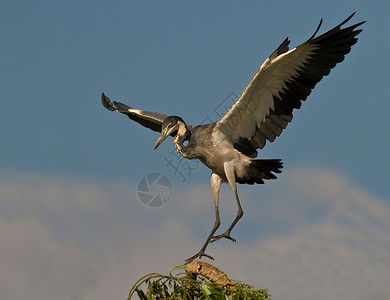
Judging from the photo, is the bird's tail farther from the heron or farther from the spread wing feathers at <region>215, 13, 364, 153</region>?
the spread wing feathers at <region>215, 13, 364, 153</region>

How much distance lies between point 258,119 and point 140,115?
193 centimetres

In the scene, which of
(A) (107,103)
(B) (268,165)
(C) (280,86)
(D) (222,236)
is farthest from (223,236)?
(A) (107,103)

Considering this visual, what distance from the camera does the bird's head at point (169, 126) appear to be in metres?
5.96

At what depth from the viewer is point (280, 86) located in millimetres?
6164

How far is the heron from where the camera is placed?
5.91 m

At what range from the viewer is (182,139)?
6062mm

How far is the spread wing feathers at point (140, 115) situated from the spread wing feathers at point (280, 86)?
1.32m

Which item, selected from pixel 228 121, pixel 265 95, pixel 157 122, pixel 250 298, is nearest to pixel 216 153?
pixel 228 121

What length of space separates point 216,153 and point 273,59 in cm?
129

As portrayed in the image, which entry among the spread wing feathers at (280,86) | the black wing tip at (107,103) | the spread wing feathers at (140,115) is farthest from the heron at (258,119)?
the black wing tip at (107,103)

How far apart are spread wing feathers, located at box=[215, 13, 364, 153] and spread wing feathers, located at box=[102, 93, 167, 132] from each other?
132 centimetres

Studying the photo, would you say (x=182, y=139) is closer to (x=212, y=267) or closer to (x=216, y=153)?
(x=216, y=153)

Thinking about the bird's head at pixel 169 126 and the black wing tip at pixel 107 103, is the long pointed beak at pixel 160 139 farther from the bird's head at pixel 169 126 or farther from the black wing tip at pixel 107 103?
the black wing tip at pixel 107 103

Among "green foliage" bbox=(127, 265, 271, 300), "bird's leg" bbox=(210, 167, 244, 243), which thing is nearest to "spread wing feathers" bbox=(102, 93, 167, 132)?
"bird's leg" bbox=(210, 167, 244, 243)
